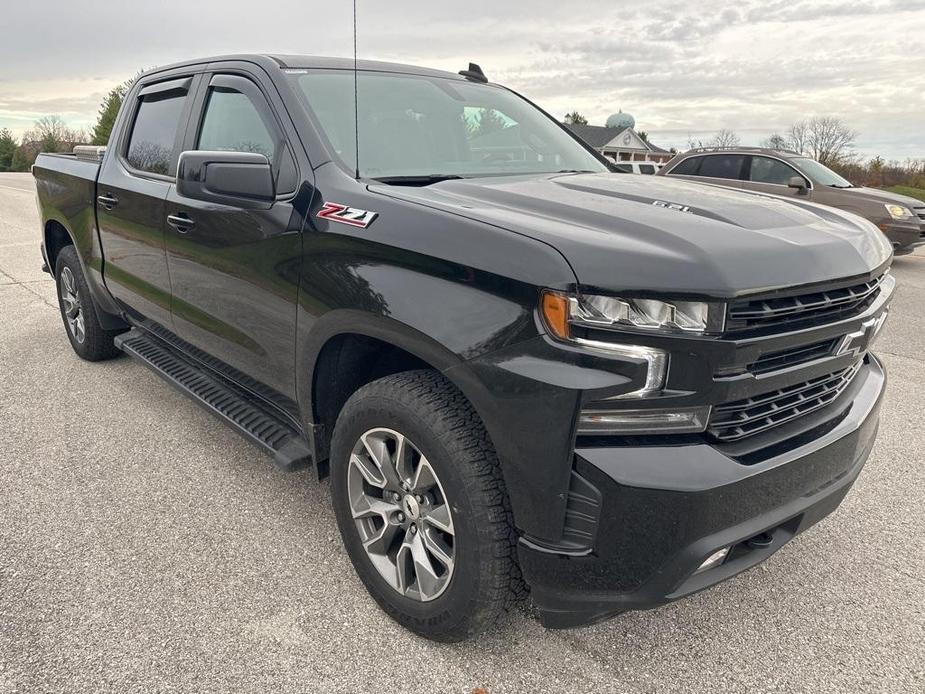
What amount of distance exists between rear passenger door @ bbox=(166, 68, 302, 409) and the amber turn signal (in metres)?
1.09

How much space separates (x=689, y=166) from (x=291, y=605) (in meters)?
10.8

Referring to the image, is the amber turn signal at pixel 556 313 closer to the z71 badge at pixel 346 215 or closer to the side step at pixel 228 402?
the z71 badge at pixel 346 215

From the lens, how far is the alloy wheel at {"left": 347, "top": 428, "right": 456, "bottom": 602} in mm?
2123

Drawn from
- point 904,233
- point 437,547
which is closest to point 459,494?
point 437,547

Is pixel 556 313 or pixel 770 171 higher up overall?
pixel 556 313

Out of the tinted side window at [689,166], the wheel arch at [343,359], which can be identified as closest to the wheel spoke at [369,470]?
the wheel arch at [343,359]

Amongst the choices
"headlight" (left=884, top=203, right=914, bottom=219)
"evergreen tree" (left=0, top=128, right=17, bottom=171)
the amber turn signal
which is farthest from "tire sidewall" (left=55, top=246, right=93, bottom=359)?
"evergreen tree" (left=0, top=128, right=17, bottom=171)

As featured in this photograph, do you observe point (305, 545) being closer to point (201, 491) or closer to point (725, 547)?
point (201, 491)

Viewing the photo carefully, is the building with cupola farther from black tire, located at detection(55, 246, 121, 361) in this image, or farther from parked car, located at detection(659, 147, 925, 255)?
black tire, located at detection(55, 246, 121, 361)

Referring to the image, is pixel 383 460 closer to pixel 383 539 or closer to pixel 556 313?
pixel 383 539

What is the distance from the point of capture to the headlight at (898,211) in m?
9.77

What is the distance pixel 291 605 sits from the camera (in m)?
2.40

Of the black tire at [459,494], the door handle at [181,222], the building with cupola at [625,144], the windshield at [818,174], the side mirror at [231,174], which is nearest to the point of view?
the black tire at [459,494]

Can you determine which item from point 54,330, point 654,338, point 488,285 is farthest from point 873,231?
point 54,330
